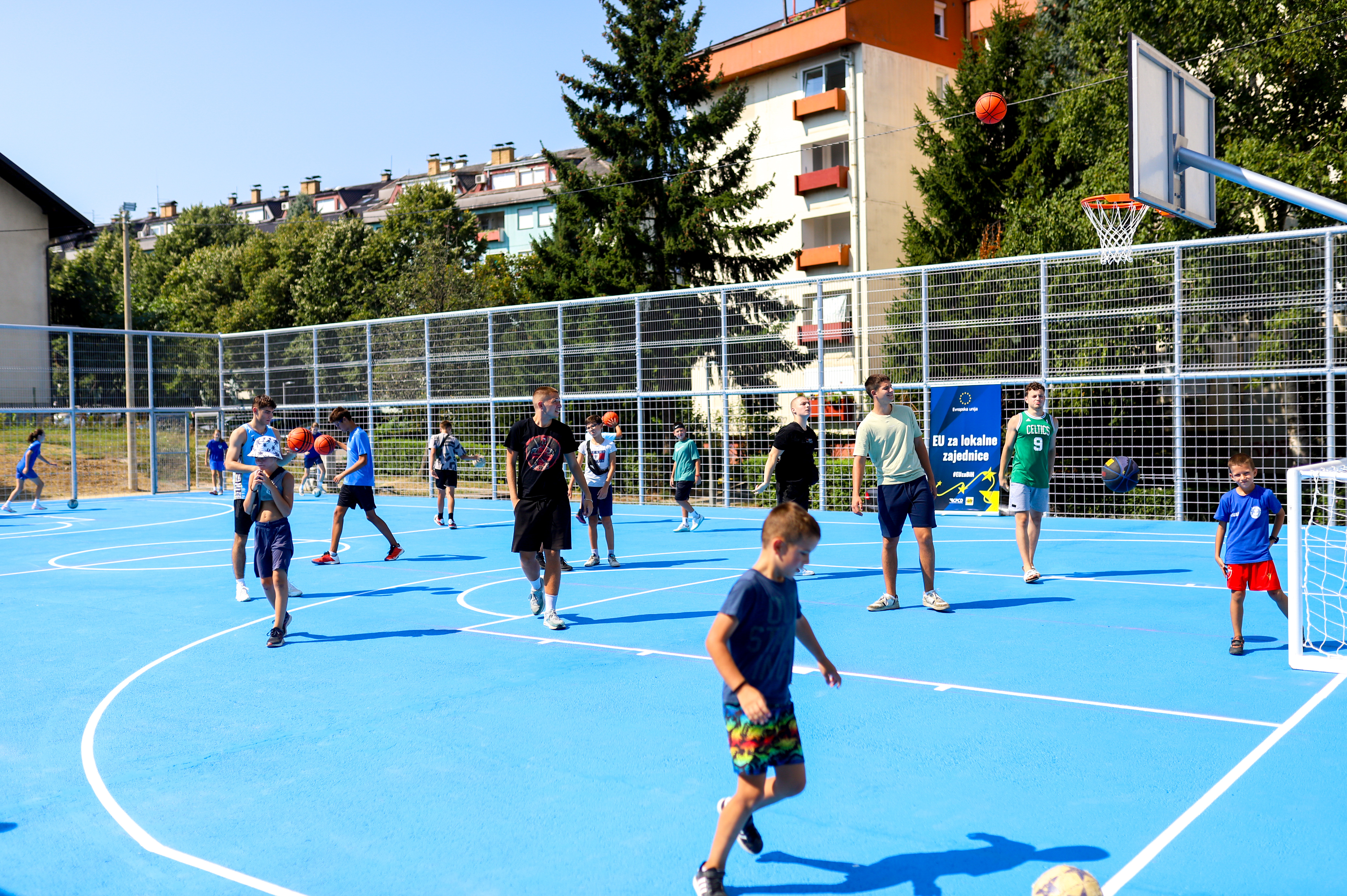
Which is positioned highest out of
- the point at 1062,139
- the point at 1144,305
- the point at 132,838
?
the point at 1062,139

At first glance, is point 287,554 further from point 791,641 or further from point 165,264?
point 165,264

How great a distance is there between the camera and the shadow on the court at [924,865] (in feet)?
14.2

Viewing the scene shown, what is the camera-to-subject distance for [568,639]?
30.3 ft

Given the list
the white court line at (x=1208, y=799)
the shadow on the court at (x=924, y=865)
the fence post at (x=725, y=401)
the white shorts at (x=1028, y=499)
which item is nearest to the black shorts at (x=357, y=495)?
the white shorts at (x=1028, y=499)

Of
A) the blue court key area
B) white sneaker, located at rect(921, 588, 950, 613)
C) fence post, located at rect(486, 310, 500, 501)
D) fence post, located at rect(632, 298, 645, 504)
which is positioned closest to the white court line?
the blue court key area

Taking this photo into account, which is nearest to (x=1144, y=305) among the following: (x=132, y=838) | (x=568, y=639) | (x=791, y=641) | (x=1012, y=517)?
(x=1012, y=517)

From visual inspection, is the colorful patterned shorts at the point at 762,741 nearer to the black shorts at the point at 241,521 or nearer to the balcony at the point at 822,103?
the black shorts at the point at 241,521

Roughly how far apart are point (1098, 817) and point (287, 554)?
6.74m

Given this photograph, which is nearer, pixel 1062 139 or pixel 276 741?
pixel 276 741

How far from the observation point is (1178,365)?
659 inches

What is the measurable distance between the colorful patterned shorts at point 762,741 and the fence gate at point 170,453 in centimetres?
2921

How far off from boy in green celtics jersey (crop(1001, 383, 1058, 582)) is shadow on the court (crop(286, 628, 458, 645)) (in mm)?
5874

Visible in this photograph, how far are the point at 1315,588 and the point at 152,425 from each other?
27.6 meters

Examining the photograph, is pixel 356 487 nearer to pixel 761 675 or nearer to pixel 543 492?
pixel 543 492
